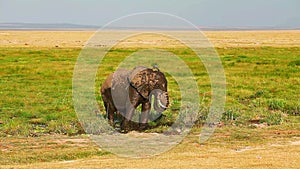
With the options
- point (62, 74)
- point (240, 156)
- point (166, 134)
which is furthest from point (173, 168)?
point (62, 74)

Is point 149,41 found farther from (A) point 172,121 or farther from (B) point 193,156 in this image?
(B) point 193,156

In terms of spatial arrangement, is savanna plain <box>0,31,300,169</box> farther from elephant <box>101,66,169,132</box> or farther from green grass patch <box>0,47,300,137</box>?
elephant <box>101,66,169,132</box>

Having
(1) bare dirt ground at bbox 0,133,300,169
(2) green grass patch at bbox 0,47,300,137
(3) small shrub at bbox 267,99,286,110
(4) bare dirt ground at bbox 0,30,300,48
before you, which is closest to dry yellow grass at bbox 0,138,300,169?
(1) bare dirt ground at bbox 0,133,300,169

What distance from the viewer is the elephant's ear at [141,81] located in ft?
64.5

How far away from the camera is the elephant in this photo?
1973cm

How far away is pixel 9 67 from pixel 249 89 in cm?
2013

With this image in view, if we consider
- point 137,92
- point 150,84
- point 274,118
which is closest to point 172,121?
point 150,84

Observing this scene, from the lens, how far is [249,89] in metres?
29.1

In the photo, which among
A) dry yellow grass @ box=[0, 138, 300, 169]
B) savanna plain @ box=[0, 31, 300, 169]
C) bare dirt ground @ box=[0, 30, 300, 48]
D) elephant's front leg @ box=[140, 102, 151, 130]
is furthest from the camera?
bare dirt ground @ box=[0, 30, 300, 48]

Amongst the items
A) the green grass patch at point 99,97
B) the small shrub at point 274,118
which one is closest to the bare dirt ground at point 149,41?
the green grass patch at point 99,97

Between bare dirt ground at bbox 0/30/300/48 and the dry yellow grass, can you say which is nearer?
the dry yellow grass

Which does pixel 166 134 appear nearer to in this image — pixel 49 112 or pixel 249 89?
pixel 49 112

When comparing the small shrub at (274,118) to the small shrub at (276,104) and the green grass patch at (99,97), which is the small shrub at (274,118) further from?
the small shrub at (276,104)

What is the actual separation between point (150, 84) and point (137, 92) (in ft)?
1.98
